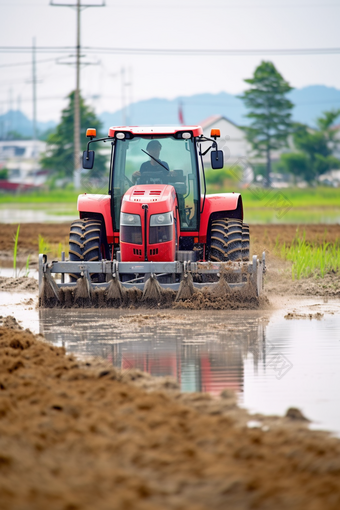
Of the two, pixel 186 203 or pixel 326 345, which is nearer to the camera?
pixel 326 345

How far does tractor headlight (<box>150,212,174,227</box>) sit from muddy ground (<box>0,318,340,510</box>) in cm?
438

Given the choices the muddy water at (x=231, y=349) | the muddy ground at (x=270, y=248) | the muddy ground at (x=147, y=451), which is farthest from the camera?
the muddy ground at (x=270, y=248)

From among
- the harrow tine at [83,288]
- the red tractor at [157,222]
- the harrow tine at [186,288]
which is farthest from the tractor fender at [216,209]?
the harrow tine at [83,288]

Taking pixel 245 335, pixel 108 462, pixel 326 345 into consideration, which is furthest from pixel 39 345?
pixel 108 462

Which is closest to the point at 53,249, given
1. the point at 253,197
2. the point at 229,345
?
the point at 229,345

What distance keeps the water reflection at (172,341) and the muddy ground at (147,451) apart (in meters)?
0.67

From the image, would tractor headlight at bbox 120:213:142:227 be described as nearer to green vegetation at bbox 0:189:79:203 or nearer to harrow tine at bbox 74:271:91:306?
harrow tine at bbox 74:271:91:306

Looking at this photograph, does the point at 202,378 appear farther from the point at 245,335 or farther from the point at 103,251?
the point at 103,251

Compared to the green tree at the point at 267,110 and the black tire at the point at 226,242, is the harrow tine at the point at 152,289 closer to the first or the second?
the black tire at the point at 226,242

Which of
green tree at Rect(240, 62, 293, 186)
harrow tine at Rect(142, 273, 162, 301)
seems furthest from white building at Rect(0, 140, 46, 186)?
harrow tine at Rect(142, 273, 162, 301)

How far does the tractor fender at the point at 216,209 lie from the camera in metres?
11.1

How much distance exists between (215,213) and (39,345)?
A: 459 cm

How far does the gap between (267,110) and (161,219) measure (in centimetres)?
5197

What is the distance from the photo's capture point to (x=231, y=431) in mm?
4836
